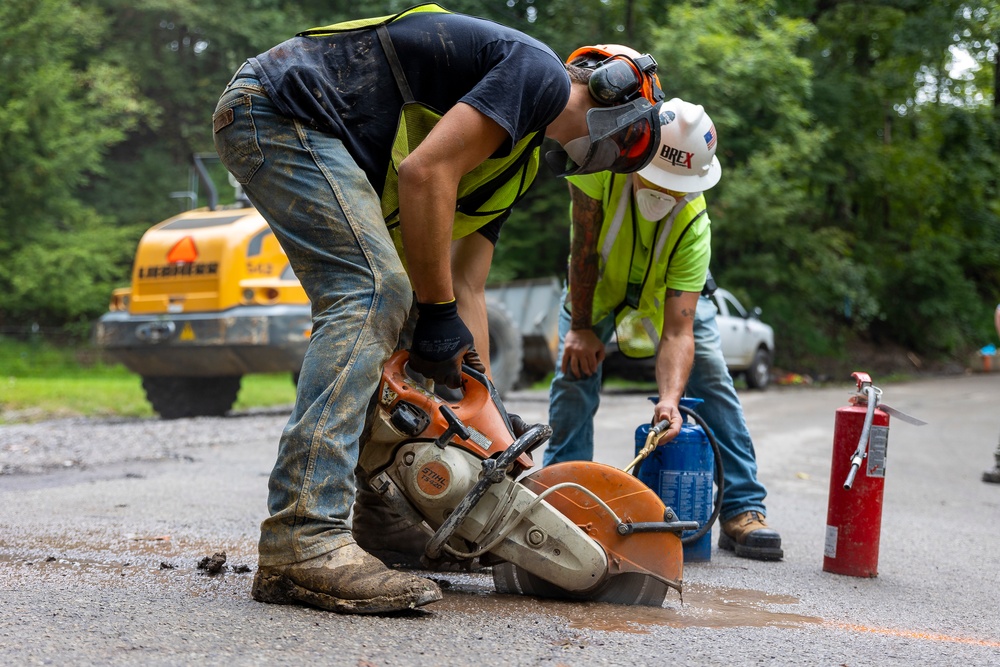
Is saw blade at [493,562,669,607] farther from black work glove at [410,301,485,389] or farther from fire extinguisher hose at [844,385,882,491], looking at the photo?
fire extinguisher hose at [844,385,882,491]

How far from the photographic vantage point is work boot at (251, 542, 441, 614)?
2.56 m

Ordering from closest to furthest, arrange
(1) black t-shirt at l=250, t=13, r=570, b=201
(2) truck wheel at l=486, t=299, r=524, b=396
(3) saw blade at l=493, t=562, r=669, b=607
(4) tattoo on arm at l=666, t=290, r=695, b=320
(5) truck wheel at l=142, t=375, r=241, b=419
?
(1) black t-shirt at l=250, t=13, r=570, b=201
(3) saw blade at l=493, t=562, r=669, b=607
(4) tattoo on arm at l=666, t=290, r=695, b=320
(5) truck wheel at l=142, t=375, r=241, b=419
(2) truck wheel at l=486, t=299, r=524, b=396

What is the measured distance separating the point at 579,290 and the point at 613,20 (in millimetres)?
16606

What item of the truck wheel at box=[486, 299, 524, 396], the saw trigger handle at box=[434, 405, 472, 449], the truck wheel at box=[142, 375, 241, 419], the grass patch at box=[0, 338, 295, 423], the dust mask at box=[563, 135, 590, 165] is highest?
the dust mask at box=[563, 135, 590, 165]

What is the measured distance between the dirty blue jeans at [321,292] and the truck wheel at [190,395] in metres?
8.41

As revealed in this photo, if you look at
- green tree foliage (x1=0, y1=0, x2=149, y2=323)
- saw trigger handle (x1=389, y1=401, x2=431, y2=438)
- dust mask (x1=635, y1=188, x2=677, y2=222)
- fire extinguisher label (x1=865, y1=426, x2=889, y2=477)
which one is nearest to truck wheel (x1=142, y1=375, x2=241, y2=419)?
dust mask (x1=635, y1=188, x2=677, y2=222)


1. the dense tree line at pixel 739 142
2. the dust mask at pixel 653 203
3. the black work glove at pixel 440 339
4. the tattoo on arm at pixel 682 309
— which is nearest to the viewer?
the black work glove at pixel 440 339

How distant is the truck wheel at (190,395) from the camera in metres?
10.8

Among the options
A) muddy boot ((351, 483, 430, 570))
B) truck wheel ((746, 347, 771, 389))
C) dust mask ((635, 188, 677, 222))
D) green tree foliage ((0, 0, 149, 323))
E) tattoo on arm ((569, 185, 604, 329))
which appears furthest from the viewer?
green tree foliage ((0, 0, 149, 323))

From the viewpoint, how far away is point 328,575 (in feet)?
8.43

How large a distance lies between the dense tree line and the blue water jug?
14549 millimetres

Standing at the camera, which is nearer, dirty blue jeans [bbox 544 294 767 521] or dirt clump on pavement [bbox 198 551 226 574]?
dirt clump on pavement [bbox 198 551 226 574]

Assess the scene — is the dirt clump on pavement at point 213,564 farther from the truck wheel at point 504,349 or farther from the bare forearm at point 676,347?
the truck wheel at point 504,349

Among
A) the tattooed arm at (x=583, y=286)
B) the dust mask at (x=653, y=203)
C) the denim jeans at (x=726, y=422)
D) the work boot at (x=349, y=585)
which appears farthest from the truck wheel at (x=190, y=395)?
the work boot at (x=349, y=585)
